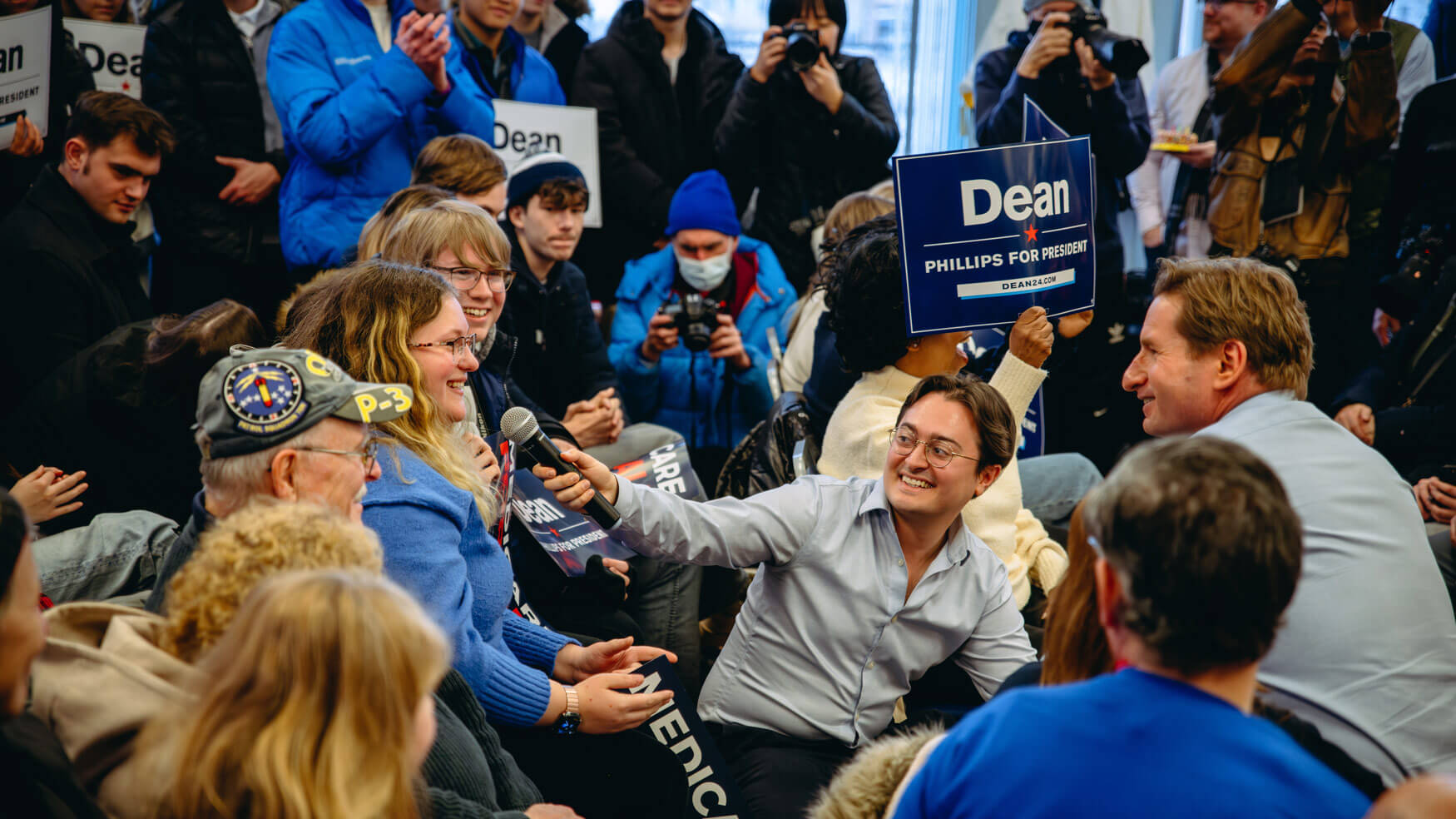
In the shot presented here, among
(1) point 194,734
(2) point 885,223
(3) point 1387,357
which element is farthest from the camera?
(3) point 1387,357

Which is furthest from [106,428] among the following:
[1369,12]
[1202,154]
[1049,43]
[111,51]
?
[1369,12]

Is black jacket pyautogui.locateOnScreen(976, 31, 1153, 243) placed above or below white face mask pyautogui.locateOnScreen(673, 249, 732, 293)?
above

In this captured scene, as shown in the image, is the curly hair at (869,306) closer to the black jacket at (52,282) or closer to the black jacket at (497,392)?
the black jacket at (497,392)

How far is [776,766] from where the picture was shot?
8.84 feet

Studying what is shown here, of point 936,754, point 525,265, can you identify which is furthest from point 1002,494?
point 525,265

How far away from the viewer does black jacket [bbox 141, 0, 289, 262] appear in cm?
457

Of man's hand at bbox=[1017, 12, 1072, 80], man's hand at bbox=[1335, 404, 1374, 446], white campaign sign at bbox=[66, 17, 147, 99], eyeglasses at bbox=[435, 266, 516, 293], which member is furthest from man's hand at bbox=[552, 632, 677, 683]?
white campaign sign at bbox=[66, 17, 147, 99]

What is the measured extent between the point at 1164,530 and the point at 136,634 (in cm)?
136

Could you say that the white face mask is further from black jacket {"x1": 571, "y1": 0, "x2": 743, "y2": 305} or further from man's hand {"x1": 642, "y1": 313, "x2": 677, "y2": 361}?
black jacket {"x1": 571, "y1": 0, "x2": 743, "y2": 305}

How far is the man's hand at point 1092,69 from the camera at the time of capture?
473cm

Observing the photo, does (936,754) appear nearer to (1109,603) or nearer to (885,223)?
(1109,603)

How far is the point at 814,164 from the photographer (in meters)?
5.46

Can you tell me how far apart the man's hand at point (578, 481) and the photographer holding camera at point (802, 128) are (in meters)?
2.97

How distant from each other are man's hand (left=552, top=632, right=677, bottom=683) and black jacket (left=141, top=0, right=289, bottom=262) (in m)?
2.78
